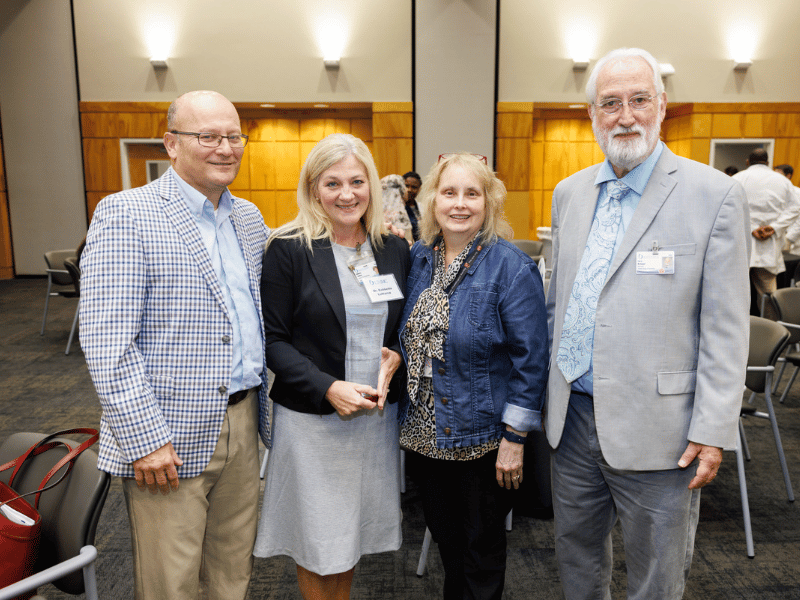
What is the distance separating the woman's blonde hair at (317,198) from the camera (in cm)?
179

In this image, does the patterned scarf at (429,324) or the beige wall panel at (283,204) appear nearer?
the patterned scarf at (429,324)

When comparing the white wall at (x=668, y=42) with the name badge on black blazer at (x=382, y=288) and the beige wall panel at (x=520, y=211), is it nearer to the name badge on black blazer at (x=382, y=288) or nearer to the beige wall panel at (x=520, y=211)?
the beige wall panel at (x=520, y=211)

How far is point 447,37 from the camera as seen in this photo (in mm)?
9625

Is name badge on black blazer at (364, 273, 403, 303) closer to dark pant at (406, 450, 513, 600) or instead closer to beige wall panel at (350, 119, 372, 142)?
dark pant at (406, 450, 513, 600)

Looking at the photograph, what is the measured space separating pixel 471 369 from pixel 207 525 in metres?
0.95

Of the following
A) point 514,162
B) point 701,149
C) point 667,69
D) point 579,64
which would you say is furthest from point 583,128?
point 701,149

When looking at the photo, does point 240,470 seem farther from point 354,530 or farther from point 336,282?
point 336,282

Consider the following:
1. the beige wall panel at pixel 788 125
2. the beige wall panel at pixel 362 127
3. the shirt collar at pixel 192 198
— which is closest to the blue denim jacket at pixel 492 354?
the shirt collar at pixel 192 198

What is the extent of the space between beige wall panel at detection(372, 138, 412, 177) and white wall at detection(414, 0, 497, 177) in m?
0.16

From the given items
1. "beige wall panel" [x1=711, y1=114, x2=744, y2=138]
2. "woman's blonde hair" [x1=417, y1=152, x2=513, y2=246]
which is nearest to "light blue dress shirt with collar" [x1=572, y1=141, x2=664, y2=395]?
"woman's blonde hair" [x1=417, y1=152, x2=513, y2=246]

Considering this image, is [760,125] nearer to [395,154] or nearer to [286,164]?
[395,154]

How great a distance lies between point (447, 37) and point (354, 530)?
9328 millimetres

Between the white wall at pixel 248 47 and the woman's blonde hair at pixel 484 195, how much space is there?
28.4 ft

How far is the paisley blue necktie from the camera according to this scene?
1613 mm
